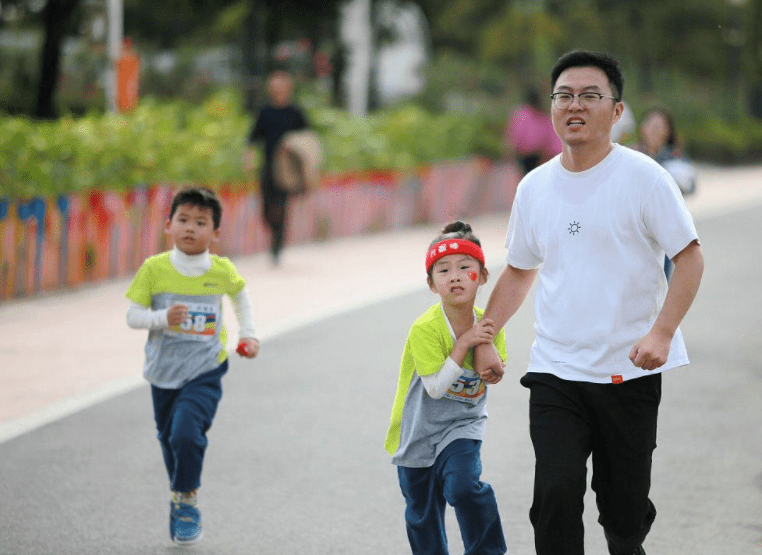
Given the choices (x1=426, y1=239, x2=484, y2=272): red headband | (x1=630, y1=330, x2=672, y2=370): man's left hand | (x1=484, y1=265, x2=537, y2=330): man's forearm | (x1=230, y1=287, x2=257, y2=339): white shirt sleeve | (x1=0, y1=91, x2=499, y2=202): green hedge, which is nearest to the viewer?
(x1=630, y1=330, x2=672, y2=370): man's left hand

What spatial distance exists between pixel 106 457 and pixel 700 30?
42.4 meters

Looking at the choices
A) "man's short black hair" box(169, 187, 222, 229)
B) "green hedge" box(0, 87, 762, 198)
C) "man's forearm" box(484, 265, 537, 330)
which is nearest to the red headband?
"man's forearm" box(484, 265, 537, 330)

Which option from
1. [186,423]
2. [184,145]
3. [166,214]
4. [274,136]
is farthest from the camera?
[184,145]

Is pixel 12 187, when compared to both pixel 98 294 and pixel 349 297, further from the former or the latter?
pixel 349 297

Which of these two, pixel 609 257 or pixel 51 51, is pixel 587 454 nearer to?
pixel 609 257

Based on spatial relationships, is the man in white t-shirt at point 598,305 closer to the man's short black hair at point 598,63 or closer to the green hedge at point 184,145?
the man's short black hair at point 598,63

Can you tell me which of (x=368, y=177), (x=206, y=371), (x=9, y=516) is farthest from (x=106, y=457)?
(x=368, y=177)

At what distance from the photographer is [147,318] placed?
5090mm

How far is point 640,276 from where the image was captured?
398 cm

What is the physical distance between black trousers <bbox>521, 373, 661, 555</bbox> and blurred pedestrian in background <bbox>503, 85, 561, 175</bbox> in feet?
41.8

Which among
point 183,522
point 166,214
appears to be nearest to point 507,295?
point 183,522

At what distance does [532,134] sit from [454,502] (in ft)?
42.6

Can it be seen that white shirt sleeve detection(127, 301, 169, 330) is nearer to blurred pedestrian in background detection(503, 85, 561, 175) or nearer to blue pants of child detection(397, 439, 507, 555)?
blue pants of child detection(397, 439, 507, 555)

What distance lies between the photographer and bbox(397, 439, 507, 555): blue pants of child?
13.4 feet
